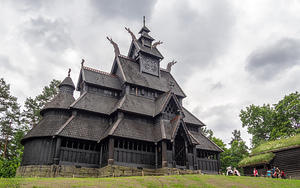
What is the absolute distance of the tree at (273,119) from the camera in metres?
46.9

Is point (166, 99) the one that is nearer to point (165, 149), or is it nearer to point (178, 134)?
point (178, 134)

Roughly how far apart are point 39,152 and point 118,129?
862 cm

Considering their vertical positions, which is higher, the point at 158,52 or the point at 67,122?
the point at 158,52

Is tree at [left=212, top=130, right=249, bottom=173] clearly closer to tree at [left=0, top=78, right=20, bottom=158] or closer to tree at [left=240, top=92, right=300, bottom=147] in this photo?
tree at [left=240, top=92, right=300, bottom=147]

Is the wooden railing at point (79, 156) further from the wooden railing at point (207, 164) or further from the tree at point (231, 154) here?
the tree at point (231, 154)

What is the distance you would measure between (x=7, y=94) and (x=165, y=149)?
34785mm

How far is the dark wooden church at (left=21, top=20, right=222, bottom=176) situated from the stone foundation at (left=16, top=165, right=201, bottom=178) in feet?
1.44

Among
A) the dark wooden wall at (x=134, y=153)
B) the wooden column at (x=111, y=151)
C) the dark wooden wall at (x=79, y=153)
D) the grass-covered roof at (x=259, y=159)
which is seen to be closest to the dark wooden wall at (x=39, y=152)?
the dark wooden wall at (x=79, y=153)

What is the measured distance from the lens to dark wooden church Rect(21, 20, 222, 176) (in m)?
26.0

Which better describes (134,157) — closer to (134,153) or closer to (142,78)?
(134,153)

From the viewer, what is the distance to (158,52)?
40.9 m

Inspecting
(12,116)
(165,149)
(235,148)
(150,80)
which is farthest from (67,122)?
(235,148)

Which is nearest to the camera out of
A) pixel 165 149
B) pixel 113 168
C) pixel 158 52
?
pixel 113 168

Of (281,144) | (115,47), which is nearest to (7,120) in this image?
(115,47)
